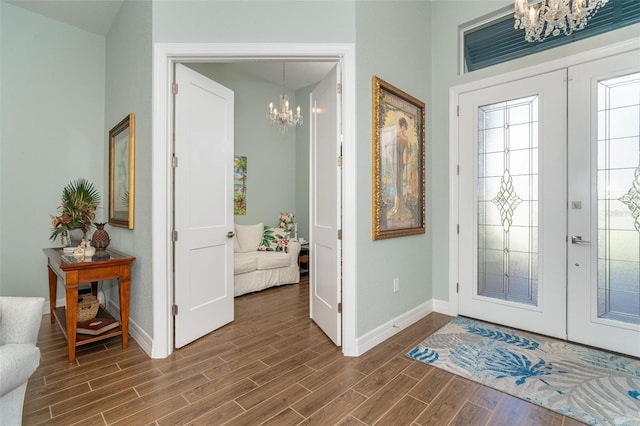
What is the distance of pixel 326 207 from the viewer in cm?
294

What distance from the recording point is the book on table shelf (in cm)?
261

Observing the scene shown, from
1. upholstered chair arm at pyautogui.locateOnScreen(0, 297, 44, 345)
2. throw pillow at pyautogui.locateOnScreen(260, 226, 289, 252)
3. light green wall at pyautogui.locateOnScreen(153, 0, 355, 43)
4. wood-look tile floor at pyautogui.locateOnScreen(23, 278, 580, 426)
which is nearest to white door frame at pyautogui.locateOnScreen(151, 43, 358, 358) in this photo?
light green wall at pyautogui.locateOnScreen(153, 0, 355, 43)

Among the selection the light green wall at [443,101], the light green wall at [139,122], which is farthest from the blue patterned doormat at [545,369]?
the light green wall at [139,122]

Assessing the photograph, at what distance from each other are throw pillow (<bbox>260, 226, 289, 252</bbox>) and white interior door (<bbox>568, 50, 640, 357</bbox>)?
3.77m

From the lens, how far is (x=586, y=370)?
2311 mm

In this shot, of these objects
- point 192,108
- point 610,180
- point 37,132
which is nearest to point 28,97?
point 37,132

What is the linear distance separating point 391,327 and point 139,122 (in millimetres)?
3048

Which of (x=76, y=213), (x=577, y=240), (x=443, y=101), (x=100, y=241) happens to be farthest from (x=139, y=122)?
(x=577, y=240)

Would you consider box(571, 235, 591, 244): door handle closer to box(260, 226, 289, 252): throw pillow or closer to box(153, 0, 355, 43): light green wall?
box(153, 0, 355, 43): light green wall

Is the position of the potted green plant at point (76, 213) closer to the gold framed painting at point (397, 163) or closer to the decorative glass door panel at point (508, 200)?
the gold framed painting at point (397, 163)

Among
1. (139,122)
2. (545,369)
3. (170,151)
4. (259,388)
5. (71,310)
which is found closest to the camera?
(259,388)

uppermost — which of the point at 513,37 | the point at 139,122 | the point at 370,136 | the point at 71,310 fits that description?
the point at 513,37

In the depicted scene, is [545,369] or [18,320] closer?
[18,320]

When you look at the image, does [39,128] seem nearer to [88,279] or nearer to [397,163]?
[88,279]
